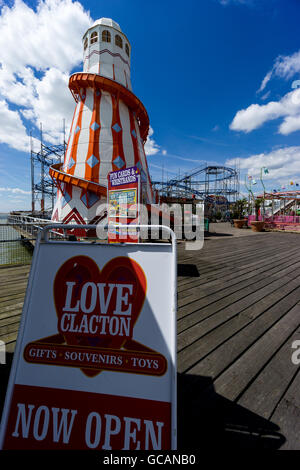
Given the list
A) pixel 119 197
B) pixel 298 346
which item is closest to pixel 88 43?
pixel 119 197

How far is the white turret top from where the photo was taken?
1219 centimetres

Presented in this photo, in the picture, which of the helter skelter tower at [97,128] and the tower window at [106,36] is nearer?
the helter skelter tower at [97,128]

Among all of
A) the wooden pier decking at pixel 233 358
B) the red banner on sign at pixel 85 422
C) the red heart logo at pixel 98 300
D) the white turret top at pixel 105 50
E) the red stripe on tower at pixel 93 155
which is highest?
the white turret top at pixel 105 50

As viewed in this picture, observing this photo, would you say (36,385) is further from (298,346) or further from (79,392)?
(298,346)

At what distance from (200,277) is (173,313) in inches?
142

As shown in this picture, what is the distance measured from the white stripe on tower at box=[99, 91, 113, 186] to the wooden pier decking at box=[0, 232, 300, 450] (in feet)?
28.0

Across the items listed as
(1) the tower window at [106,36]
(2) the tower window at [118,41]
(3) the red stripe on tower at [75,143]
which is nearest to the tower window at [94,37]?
(1) the tower window at [106,36]

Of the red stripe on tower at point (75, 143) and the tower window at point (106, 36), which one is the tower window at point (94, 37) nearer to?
the tower window at point (106, 36)

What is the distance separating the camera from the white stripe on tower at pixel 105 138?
1155 cm

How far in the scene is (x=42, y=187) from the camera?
35.0 metres

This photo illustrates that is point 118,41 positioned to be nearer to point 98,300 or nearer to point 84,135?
point 84,135

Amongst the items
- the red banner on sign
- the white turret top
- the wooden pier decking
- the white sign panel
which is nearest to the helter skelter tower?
the white turret top

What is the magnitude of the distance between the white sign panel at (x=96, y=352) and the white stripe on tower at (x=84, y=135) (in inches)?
443

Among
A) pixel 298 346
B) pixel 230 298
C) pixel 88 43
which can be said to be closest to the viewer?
pixel 298 346
